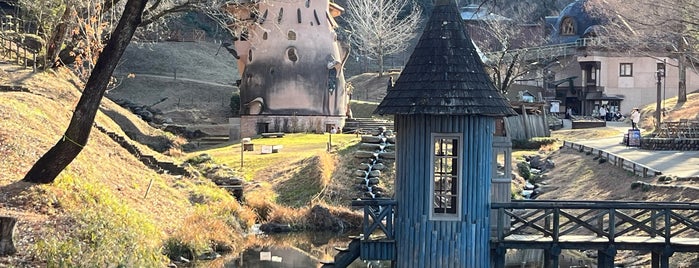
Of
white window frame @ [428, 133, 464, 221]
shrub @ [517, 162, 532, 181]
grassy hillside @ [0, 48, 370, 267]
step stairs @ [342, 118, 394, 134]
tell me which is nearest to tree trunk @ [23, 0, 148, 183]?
grassy hillside @ [0, 48, 370, 267]

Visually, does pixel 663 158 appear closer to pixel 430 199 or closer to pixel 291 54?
pixel 430 199

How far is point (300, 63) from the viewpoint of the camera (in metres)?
52.0

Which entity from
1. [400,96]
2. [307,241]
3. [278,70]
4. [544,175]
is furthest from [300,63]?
[400,96]

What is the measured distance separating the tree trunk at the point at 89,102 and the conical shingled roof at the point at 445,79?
5.02 meters

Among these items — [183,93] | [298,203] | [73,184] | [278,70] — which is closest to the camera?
[73,184]

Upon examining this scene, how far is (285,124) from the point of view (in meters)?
51.8

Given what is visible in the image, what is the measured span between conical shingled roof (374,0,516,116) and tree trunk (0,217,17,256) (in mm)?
6764

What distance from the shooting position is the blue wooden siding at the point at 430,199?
1702 centimetres

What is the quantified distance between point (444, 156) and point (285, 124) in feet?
115

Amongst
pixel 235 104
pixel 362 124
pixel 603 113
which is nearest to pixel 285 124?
pixel 362 124

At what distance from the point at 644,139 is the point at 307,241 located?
61.6ft

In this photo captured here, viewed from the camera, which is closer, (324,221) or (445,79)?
(445,79)

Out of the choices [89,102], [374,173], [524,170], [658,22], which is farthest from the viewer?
[524,170]

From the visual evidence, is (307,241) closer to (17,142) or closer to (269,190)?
(269,190)
